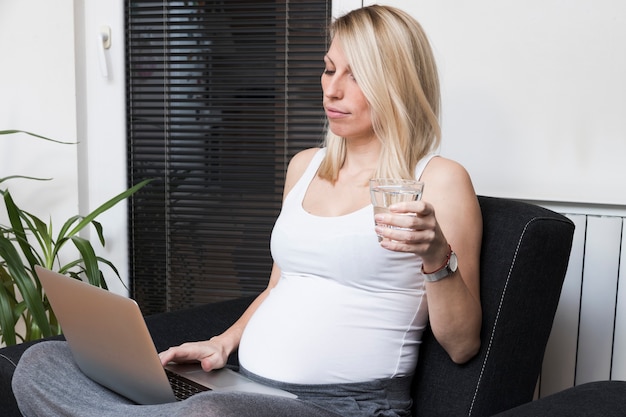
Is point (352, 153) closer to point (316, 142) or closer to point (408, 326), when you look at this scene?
point (408, 326)

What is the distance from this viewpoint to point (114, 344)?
136 centimetres

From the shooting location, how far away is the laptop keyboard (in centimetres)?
150

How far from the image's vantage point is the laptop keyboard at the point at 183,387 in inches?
58.9

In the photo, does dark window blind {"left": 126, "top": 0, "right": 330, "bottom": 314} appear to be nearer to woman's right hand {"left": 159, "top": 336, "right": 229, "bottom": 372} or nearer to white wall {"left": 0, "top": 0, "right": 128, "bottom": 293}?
white wall {"left": 0, "top": 0, "right": 128, "bottom": 293}

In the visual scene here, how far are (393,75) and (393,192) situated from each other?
1.80 ft

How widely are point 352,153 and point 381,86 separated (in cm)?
20

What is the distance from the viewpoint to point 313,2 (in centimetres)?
264

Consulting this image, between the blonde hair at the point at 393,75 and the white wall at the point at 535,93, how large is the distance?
0.62 metres

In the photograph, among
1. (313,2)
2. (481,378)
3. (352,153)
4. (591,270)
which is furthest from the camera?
(313,2)

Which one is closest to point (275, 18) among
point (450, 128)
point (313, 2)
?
point (313, 2)

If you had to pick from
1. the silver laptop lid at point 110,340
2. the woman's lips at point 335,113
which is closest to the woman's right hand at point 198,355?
the silver laptop lid at point 110,340

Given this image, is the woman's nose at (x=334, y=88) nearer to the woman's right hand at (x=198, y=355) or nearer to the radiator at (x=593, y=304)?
the woman's right hand at (x=198, y=355)

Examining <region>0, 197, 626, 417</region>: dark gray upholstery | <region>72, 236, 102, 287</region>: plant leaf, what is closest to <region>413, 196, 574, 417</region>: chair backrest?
<region>0, 197, 626, 417</region>: dark gray upholstery

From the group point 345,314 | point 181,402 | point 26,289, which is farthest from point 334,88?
point 26,289
